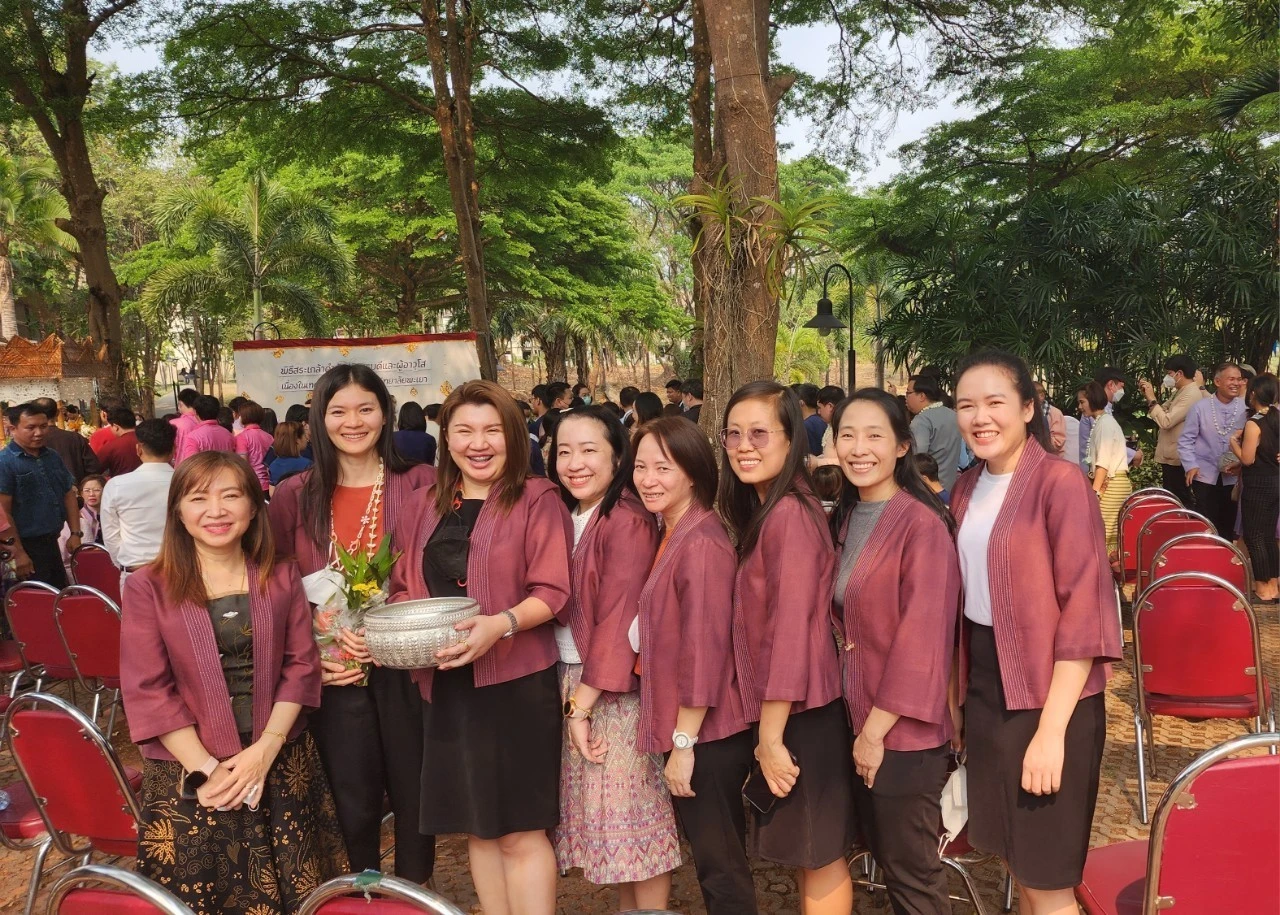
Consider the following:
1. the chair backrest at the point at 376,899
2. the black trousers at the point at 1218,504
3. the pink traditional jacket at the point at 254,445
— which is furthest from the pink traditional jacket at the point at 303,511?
the black trousers at the point at 1218,504

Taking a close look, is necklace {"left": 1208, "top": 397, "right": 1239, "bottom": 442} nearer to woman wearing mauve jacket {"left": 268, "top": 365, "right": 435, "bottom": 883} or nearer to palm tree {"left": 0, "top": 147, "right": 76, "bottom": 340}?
woman wearing mauve jacket {"left": 268, "top": 365, "right": 435, "bottom": 883}

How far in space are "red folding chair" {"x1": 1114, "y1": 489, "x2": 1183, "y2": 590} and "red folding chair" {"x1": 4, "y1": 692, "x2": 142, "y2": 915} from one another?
4.84 m

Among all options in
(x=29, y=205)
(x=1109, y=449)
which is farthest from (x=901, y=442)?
(x=29, y=205)

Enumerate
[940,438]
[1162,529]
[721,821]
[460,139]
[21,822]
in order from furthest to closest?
1. [460,139]
2. [940,438]
3. [1162,529]
4. [21,822]
5. [721,821]

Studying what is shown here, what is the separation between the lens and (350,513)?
2.61m

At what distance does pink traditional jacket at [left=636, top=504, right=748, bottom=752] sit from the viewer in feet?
7.11

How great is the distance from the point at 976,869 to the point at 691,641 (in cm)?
159

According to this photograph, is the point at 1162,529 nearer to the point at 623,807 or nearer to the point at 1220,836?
the point at 1220,836

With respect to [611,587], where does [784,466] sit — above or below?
above

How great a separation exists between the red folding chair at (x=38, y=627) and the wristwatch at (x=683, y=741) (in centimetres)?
299

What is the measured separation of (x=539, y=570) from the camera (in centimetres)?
235

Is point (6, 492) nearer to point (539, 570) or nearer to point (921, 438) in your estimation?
point (539, 570)

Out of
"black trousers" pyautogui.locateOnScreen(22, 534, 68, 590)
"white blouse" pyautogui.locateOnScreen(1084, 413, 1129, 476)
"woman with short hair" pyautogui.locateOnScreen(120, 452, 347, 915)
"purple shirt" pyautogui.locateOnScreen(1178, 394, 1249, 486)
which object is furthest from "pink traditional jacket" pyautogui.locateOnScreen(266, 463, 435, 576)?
"purple shirt" pyautogui.locateOnScreen(1178, 394, 1249, 486)

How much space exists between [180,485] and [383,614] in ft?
2.01
